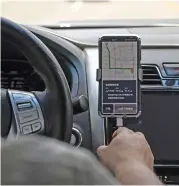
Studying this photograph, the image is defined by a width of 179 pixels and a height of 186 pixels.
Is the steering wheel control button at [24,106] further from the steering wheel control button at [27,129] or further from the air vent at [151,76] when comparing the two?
the air vent at [151,76]


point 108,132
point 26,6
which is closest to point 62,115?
point 108,132

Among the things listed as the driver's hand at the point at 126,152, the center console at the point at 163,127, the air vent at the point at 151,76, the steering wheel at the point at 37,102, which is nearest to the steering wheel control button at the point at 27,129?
the steering wheel at the point at 37,102

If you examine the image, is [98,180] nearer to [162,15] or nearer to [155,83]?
[155,83]

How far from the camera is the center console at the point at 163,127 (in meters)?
1.88

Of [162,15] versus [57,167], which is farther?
[162,15]

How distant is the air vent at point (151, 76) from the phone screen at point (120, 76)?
0.30 meters

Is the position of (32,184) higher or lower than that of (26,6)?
lower

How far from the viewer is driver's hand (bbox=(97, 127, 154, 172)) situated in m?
1.20

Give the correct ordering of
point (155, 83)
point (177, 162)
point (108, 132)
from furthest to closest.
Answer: point (155, 83)
point (177, 162)
point (108, 132)

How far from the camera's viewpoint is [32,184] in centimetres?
80

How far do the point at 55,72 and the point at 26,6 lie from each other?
5.42 ft

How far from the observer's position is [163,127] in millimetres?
1921

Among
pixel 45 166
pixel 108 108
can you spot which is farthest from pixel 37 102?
pixel 45 166

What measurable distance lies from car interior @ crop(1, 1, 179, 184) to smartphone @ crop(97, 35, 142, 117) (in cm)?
5
